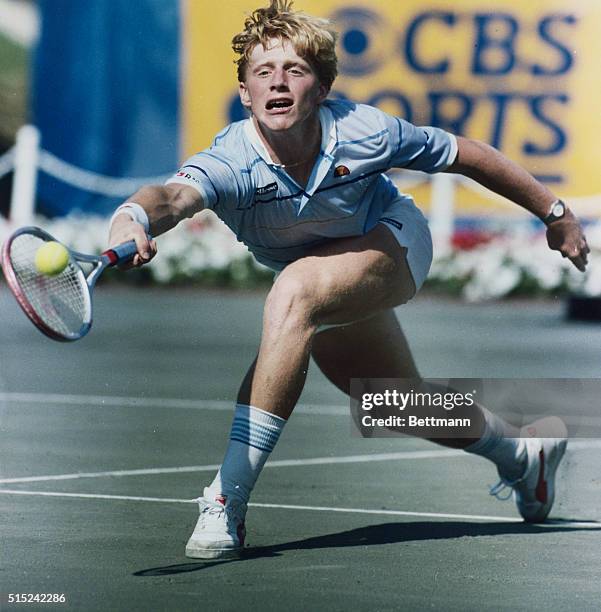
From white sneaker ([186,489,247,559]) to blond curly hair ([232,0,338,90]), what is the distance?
1.40m

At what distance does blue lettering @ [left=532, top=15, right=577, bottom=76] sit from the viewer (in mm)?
18281

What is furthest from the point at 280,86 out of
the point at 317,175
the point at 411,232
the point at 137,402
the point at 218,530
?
the point at 137,402

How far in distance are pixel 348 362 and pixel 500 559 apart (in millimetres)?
1090

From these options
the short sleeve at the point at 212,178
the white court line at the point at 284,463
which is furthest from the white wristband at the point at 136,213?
the white court line at the point at 284,463

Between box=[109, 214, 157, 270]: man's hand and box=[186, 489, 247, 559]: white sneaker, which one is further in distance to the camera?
box=[186, 489, 247, 559]: white sneaker

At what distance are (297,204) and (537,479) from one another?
156 centimetres

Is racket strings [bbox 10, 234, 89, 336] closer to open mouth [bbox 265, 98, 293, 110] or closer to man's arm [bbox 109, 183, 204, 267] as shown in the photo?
man's arm [bbox 109, 183, 204, 267]

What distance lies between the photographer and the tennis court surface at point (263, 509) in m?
5.20

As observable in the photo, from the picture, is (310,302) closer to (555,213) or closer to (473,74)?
(555,213)

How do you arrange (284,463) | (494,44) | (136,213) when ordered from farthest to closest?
(494,44) < (284,463) < (136,213)

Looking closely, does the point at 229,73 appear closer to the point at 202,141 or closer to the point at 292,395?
Result: the point at 202,141

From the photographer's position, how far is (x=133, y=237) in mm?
5215

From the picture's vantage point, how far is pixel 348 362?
659cm

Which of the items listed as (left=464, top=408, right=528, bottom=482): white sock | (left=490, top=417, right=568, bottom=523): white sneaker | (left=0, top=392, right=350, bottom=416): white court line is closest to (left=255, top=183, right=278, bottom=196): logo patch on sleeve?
(left=464, top=408, right=528, bottom=482): white sock
